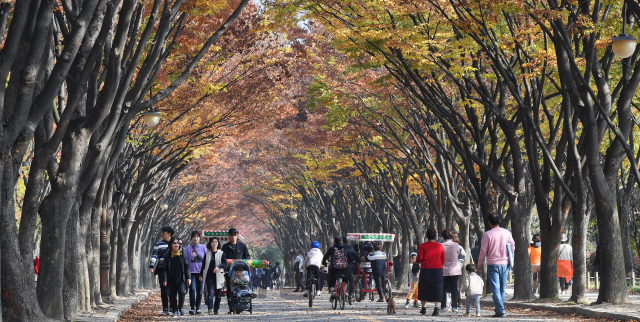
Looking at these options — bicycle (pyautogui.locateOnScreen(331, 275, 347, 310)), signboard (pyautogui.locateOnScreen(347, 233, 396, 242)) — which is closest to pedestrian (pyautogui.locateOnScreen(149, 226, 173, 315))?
bicycle (pyautogui.locateOnScreen(331, 275, 347, 310))

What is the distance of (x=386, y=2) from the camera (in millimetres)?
13406

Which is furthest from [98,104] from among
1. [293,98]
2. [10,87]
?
[293,98]

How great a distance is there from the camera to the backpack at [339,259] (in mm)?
16172

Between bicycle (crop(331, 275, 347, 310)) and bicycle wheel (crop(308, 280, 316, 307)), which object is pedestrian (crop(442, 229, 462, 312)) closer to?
bicycle (crop(331, 275, 347, 310))

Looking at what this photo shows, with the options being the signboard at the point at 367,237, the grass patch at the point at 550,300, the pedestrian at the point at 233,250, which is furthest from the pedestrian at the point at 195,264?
the signboard at the point at 367,237

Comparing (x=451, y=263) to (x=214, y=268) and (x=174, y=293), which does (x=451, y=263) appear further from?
(x=174, y=293)

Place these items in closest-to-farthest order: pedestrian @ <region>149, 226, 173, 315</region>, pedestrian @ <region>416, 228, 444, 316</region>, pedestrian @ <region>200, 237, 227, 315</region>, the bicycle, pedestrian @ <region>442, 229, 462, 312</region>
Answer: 1. pedestrian @ <region>416, 228, 444, 316</region>
2. pedestrian @ <region>442, 229, 462, 312</region>
3. pedestrian @ <region>149, 226, 173, 315</region>
4. pedestrian @ <region>200, 237, 227, 315</region>
5. the bicycle

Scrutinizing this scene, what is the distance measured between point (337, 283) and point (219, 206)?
32.9 m

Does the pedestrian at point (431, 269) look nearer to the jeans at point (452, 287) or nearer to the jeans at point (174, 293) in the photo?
the jeans at point (452, 287)

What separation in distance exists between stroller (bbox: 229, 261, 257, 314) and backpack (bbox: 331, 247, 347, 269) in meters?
2.33

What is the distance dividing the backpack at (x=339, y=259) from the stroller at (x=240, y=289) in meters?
2.33

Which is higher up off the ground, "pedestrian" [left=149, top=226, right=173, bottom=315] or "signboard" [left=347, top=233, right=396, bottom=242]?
"signboard" [left=347, top=233, right=396, bottom=242]

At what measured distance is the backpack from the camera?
1617cm

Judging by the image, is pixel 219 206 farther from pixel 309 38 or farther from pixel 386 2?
pixel 386 2
